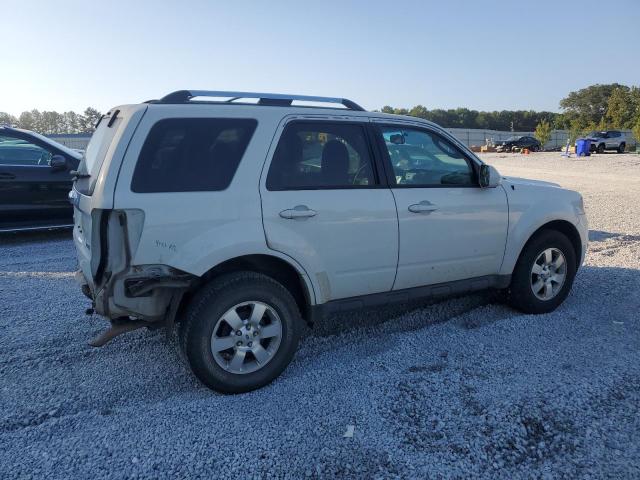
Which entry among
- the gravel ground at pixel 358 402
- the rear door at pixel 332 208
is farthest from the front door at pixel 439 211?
the gravel ground at pixel 358 402

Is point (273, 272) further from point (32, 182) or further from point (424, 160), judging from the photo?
point (32, 182)

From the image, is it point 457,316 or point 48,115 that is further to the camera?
point 48,115

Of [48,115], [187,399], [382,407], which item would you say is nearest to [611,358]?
[382,407]

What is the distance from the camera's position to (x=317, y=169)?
3725mm

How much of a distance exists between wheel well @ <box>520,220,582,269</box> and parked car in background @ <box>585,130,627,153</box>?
4017 centimetres

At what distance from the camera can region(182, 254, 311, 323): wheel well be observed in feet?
11.3

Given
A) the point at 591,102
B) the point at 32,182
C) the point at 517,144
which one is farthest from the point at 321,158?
the point at 591,102

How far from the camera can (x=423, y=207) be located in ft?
13.2

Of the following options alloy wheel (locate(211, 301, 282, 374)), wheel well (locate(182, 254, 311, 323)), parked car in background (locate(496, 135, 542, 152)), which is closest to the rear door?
wheel well (locate(182, 254, 311, 323))

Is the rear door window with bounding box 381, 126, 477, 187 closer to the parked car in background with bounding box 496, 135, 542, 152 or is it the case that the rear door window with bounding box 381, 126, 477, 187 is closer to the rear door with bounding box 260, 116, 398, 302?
the rear door with bounding box 260, 116, 398, 302

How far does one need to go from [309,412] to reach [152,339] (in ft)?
5.77

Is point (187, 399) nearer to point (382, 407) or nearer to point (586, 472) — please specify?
point (382, 407)

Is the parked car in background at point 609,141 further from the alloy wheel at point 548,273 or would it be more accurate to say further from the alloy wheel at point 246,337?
the alloy wheel at point 246,337

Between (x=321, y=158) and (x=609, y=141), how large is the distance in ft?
142
